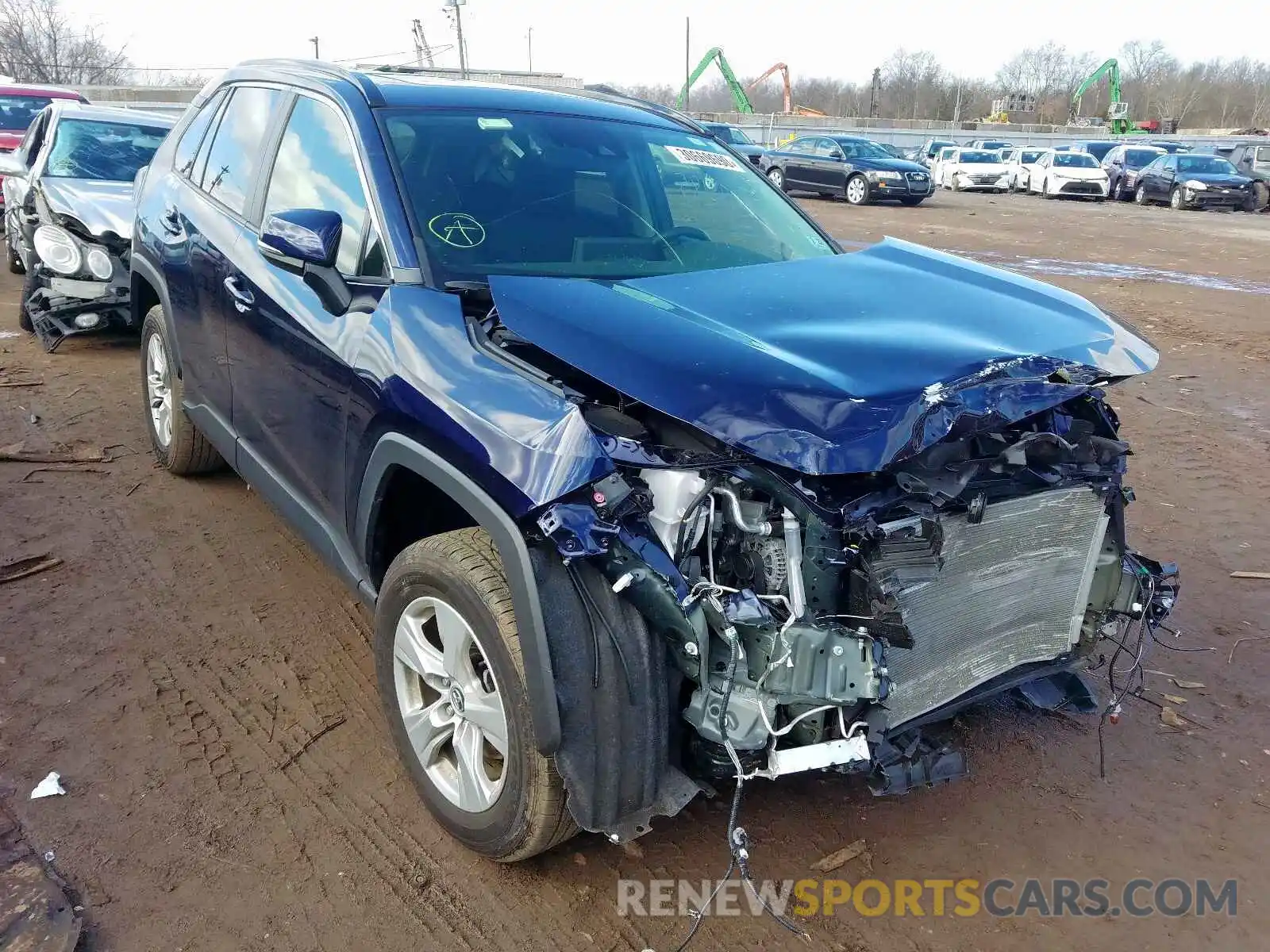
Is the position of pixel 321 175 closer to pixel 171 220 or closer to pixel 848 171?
pixel 171 220

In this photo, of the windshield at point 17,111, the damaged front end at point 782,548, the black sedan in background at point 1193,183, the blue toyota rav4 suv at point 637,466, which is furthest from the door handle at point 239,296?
the black sedan in background at point 1193,183

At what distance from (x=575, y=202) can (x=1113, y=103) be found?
254ft

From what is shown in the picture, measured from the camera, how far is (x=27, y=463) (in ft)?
17.9

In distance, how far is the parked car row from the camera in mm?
2258

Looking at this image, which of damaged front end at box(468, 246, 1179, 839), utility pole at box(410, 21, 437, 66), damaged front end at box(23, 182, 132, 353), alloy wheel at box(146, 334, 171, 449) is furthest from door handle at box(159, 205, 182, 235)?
utility pole at box(410, 21, 437, 66)

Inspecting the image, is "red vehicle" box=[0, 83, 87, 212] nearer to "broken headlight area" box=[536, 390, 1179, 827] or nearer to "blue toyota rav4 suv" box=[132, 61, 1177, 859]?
"blue toyota rav4 suv" box=[132, 61, 1177, 859]

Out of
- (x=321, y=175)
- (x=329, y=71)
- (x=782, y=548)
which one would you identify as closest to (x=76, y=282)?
(x=329, y=71)

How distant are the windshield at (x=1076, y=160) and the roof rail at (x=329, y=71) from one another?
92.0ft

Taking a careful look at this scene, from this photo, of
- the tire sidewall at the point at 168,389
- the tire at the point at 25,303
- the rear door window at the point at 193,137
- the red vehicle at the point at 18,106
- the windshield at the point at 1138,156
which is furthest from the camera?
the windshield at the point at 1138,156

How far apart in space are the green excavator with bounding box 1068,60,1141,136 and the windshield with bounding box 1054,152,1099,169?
34.2 meters

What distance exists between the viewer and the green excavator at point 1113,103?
5928 centimetres

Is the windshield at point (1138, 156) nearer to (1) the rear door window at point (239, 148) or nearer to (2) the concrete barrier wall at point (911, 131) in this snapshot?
(2) the concrete barrier wall at point (911, 131)

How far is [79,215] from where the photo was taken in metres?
7.45

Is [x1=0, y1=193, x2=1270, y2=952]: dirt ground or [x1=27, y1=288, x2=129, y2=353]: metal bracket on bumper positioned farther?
[x1=27, y1=288, x2=129, y2=353]: metal bracket on bumper
